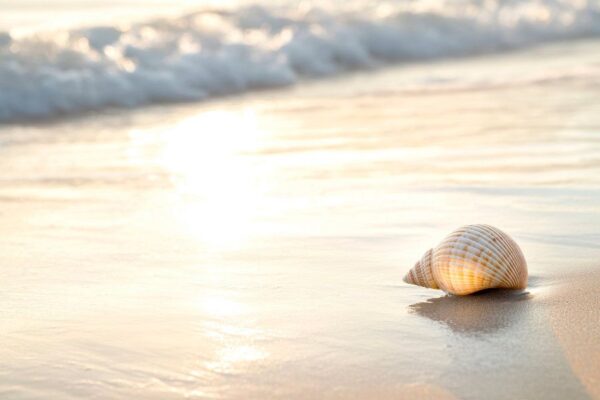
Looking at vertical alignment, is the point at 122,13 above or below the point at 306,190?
above

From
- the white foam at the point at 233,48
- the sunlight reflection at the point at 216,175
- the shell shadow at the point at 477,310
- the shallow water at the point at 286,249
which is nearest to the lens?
the shallow water at the point at 286,249

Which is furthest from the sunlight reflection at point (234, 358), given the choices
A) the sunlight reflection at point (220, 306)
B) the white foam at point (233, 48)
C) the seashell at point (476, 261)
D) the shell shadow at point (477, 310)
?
the white foam at point (233, 48)

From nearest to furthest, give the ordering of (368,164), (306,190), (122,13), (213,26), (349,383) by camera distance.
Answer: (349,383), (306,190), (368,164), (213,26), (122,13)

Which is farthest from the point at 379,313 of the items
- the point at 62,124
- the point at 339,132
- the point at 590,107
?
the point at 62,124

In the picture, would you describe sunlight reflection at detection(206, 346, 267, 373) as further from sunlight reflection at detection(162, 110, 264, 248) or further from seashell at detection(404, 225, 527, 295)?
sunlight reflection at detection(162, 110, 264, 248)

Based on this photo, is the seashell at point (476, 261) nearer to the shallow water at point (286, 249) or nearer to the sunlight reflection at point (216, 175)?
the shallow water at point (286, 249)

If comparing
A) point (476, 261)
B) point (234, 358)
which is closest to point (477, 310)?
point (476, 261)

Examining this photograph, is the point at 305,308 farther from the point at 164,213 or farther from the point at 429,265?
the point at 164,213
